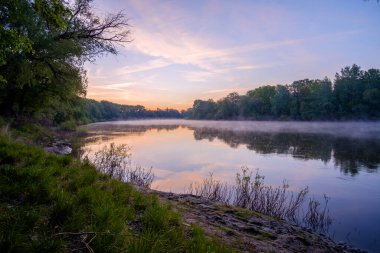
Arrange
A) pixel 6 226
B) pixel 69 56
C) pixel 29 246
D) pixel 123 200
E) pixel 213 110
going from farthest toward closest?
pixel 213 110 → pixel 69 56 → pixel 123 200 → pixel 6 226 → pixel 29 246

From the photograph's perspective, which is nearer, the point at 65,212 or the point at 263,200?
the point at 65,212

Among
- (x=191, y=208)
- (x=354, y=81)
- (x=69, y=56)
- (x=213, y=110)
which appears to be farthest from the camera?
(x=213, y=110)

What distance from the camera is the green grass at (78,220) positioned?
3.49 meters

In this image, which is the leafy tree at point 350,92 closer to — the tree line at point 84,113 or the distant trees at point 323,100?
the distant trees at point 323,100

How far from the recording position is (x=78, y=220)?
411 cm

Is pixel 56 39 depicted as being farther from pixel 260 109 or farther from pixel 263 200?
pixel 260 109

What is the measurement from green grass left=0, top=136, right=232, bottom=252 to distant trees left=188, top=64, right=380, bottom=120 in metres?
93.6

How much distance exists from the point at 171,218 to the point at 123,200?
1.16m

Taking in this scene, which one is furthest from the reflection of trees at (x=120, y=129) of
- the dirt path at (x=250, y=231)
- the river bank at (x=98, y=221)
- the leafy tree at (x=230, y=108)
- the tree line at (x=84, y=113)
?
the leafy tree at (x=230, y=108)

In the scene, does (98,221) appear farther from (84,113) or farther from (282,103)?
(282,103)

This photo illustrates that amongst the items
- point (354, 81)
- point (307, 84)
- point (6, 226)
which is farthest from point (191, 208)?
point (307, 84)

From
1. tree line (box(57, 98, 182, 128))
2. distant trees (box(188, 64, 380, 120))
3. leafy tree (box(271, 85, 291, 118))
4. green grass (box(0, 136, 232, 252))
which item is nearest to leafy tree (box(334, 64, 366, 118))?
distant trees (box(188, 64, 380, 120))

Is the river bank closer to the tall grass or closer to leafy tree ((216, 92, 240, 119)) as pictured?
the tall grass

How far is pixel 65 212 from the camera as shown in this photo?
4242mm
